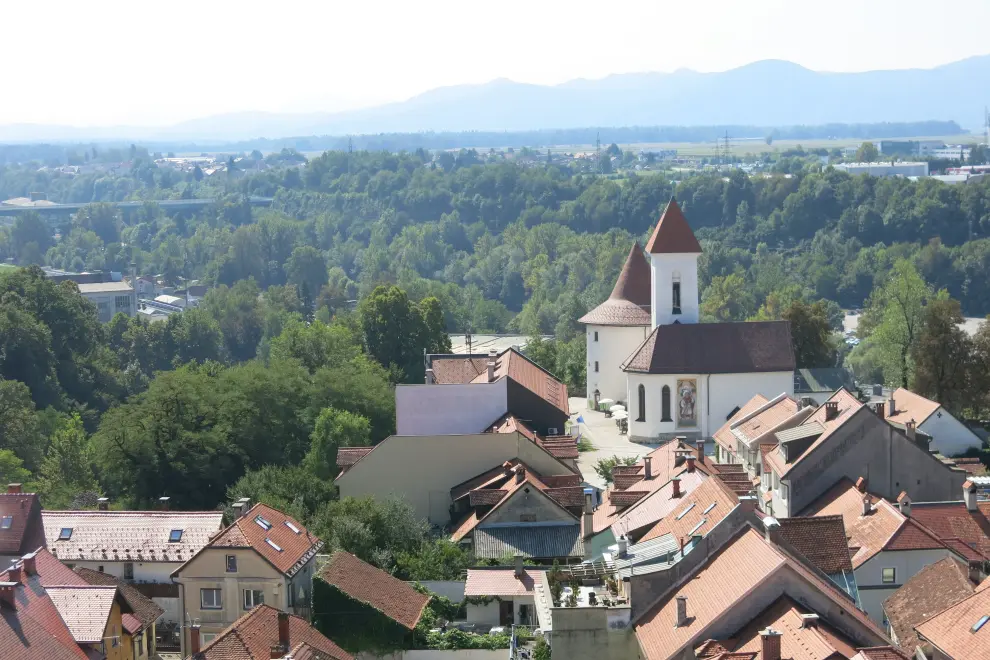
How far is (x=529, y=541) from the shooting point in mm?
38438

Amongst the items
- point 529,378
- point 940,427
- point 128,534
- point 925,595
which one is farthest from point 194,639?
point 940,427

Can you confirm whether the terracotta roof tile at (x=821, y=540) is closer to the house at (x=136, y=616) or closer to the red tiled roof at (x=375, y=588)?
the red tiled roof at (x=375, y=588)

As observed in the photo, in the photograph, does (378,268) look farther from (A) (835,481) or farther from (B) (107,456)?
(A) (835,481)

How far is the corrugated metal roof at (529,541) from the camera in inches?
1491

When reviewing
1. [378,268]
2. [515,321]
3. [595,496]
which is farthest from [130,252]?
[595,496]

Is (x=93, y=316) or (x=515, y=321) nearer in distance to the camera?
(x=93, y=316)

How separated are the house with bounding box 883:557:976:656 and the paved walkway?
14207 mm

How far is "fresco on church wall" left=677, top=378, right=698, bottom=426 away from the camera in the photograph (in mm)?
57250

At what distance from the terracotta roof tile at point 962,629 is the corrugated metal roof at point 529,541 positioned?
35.4ft

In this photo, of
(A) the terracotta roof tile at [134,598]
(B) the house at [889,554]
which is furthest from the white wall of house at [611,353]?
(A) the terracotta roof tile at [134,598]

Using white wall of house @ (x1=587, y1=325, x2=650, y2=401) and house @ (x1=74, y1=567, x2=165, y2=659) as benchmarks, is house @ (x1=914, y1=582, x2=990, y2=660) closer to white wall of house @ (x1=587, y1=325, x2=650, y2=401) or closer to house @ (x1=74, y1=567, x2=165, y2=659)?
house @ (x1=74, y1=567, x2=165, y2=659)

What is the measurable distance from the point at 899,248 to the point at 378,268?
47.6 m

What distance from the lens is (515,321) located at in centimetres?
11419

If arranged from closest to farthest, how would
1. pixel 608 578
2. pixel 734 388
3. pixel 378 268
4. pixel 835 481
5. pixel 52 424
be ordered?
pixel 608 578
pixel 835 481
pixel 734 388
pixel 52 424
pixel 378 268
